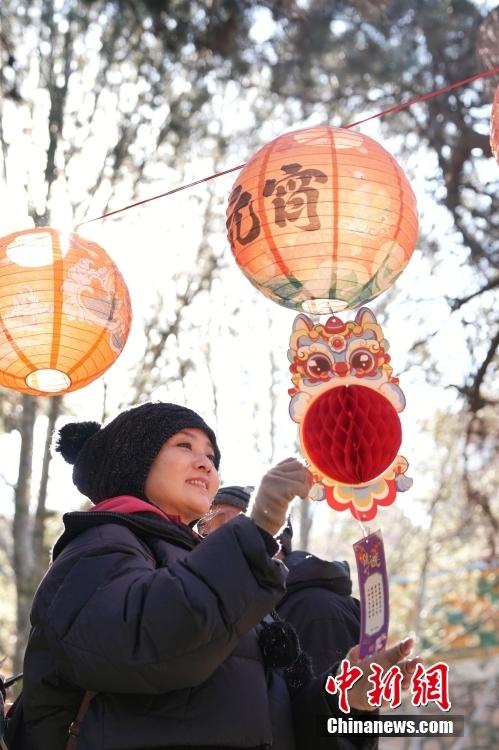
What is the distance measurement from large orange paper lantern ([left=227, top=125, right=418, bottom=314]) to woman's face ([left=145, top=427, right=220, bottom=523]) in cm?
69

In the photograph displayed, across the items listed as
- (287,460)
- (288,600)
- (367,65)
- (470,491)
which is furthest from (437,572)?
(287,460)

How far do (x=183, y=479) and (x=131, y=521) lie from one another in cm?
22

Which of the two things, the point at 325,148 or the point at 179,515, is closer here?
the point at 179,515

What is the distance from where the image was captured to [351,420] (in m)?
2.06

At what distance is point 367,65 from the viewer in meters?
6.89

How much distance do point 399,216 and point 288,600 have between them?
1098 millimetres

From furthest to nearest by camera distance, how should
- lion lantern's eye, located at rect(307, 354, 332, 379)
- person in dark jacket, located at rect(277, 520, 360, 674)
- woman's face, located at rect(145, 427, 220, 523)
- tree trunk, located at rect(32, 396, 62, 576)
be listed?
tree trunk, located at rect(32, 396, 62, 576), person in dark jacket, located at rect(277, 520, 360, 674), lion lantern's eye, located at rect(307, 354, 332, 379), woman's face, located at rect(145, 427, 220, 523)

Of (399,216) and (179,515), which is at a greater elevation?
(399,216)

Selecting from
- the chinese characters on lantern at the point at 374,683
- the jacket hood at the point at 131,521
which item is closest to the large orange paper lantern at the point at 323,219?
the jacket hood at the point at 131,521

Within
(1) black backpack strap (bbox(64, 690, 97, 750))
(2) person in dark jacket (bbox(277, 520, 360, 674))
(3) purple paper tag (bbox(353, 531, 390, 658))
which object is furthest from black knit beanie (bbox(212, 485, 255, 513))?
(1) black backpack strap (bbox(64, 690, 97, 750))

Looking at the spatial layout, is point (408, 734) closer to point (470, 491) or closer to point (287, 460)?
point (287, 460)

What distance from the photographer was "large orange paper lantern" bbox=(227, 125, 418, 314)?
2471 mm

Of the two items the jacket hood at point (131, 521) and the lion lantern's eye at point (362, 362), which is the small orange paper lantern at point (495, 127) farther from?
the jacket hood at point (131, 521)

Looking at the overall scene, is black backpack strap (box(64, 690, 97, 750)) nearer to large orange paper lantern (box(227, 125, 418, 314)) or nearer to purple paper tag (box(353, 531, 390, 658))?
purple paper tag (box(353, 531, 390, 658))
